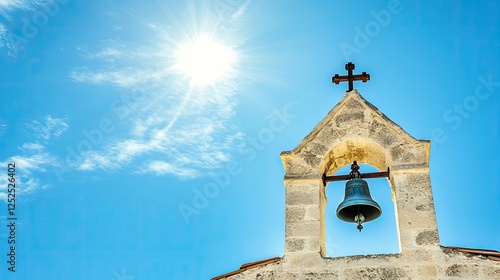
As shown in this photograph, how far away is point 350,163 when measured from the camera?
225 inches

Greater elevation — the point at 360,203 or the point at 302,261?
the point at 360,203

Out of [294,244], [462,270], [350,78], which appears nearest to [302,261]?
[294,244]

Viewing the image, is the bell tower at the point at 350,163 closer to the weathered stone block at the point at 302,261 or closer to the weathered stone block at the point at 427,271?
the weathered stone block at the point at 302,261

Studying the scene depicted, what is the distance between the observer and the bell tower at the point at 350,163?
15.6 feet

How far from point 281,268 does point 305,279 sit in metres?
0.26

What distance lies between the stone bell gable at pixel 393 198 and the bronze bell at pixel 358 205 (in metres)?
0.25

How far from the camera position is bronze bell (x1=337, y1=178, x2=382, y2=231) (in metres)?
5.27

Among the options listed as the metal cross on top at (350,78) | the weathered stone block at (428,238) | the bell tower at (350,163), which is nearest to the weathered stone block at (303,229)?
the bell tower at (350,163)

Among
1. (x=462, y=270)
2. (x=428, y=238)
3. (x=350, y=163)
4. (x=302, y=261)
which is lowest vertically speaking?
(x=462, y=270)

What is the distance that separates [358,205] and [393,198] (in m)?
0.37

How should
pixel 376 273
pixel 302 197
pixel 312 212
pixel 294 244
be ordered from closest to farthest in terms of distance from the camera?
pixel 376 273, pixel 294 244, pixel 312 212, pixel 302 197

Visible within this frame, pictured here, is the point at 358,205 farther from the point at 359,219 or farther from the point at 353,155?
the point at 353,155

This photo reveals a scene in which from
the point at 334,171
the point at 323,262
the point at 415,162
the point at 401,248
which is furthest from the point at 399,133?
the point at 323,262

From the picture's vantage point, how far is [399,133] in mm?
5285
